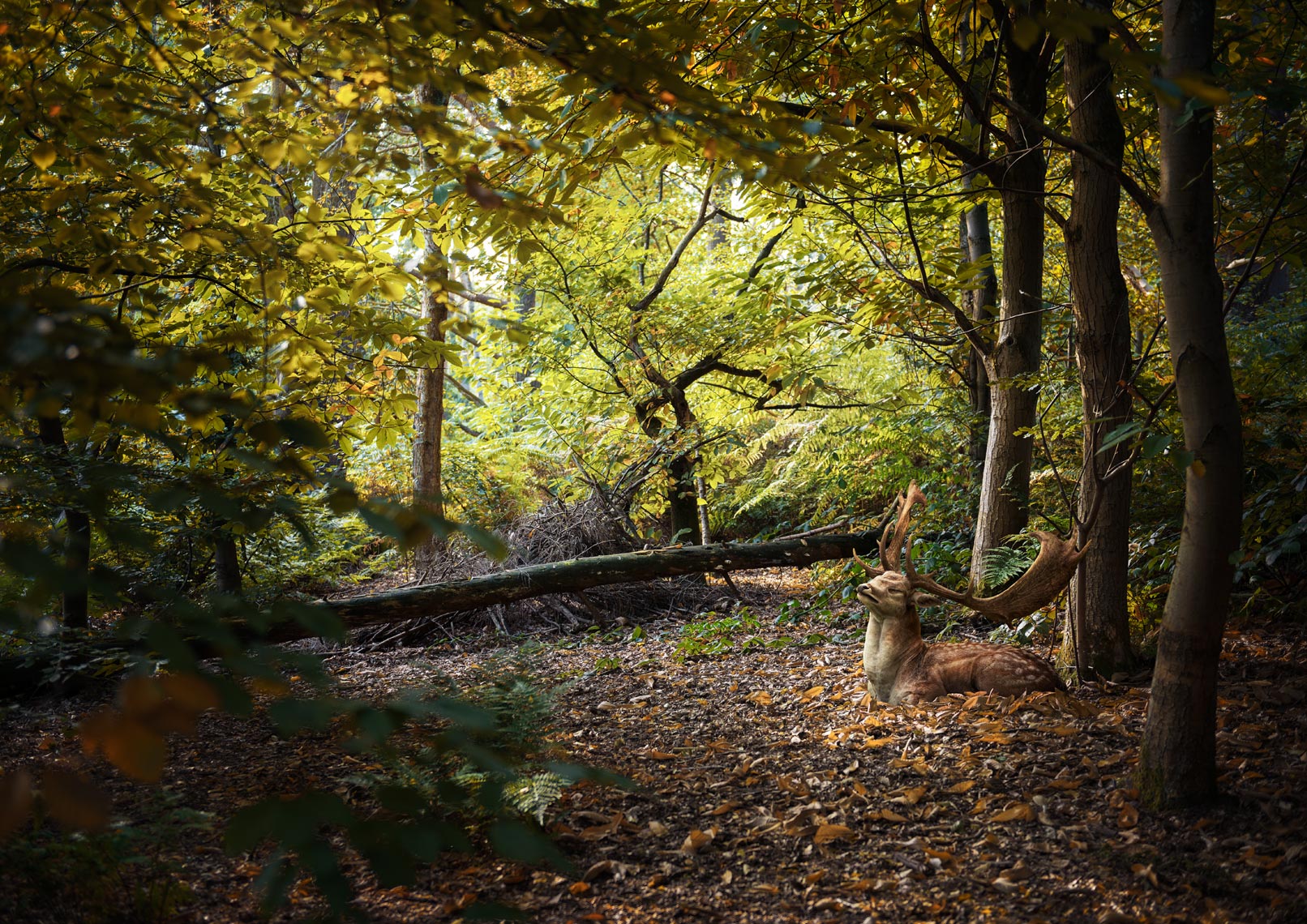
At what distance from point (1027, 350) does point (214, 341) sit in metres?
4.67

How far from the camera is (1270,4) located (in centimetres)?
393

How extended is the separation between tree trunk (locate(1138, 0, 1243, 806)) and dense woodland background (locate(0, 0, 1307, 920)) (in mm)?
12

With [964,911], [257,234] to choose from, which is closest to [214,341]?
[257,234]

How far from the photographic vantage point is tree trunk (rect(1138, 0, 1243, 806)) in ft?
9.03

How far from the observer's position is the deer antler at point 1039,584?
13.0 feet

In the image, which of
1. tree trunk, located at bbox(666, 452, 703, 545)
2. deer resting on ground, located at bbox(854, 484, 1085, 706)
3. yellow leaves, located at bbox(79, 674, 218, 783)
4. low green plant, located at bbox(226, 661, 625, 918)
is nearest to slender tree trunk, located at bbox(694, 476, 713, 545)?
tree trunk, located at bbox(666, 452, 703, 545)

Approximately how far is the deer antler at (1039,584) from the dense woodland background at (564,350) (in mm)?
194

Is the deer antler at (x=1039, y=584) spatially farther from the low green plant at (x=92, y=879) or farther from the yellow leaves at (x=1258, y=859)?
the low green plant at (x=92, y=879)

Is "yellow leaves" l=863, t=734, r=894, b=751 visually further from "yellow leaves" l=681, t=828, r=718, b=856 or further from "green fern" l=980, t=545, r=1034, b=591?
"green fern" l=980, t=545, r=1034, b=591

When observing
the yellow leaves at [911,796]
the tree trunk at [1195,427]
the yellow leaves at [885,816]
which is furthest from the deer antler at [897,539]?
the tree trunk at [1195,427]

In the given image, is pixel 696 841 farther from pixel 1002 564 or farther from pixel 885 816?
pixel 1002 564

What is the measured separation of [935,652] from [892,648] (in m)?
0.26

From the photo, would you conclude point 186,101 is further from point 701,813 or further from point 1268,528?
point 1268,528

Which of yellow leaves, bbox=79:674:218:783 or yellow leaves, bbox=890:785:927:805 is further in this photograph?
yellow leaves, bbox=890:785:927:805
